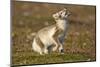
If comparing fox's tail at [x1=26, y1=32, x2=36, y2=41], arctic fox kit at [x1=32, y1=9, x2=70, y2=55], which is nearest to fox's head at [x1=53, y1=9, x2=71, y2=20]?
arctic fox kit at [x1=32, y1=9, x2=70, y2=55]

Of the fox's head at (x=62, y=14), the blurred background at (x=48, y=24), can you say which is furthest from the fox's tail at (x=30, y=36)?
the fox's head at (x=62, y=14)

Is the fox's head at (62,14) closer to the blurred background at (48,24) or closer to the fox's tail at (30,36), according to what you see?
the blurred background at (48,24)

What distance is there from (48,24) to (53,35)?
15 cm

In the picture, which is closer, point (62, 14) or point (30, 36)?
point (30, 36)

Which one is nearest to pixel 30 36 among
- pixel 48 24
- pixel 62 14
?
pixel 48 24

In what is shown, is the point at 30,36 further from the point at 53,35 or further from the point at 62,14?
the point at 62,14

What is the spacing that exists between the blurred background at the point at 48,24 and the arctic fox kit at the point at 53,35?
5cm

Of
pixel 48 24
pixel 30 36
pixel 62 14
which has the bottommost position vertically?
pixel 30 36

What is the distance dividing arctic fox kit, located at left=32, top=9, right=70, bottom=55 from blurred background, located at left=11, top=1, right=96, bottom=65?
0.05 meters

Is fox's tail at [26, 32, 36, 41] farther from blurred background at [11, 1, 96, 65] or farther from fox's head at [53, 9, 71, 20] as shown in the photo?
fox's head at [53, 9, 71, 20]

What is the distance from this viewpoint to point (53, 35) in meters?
2.61
